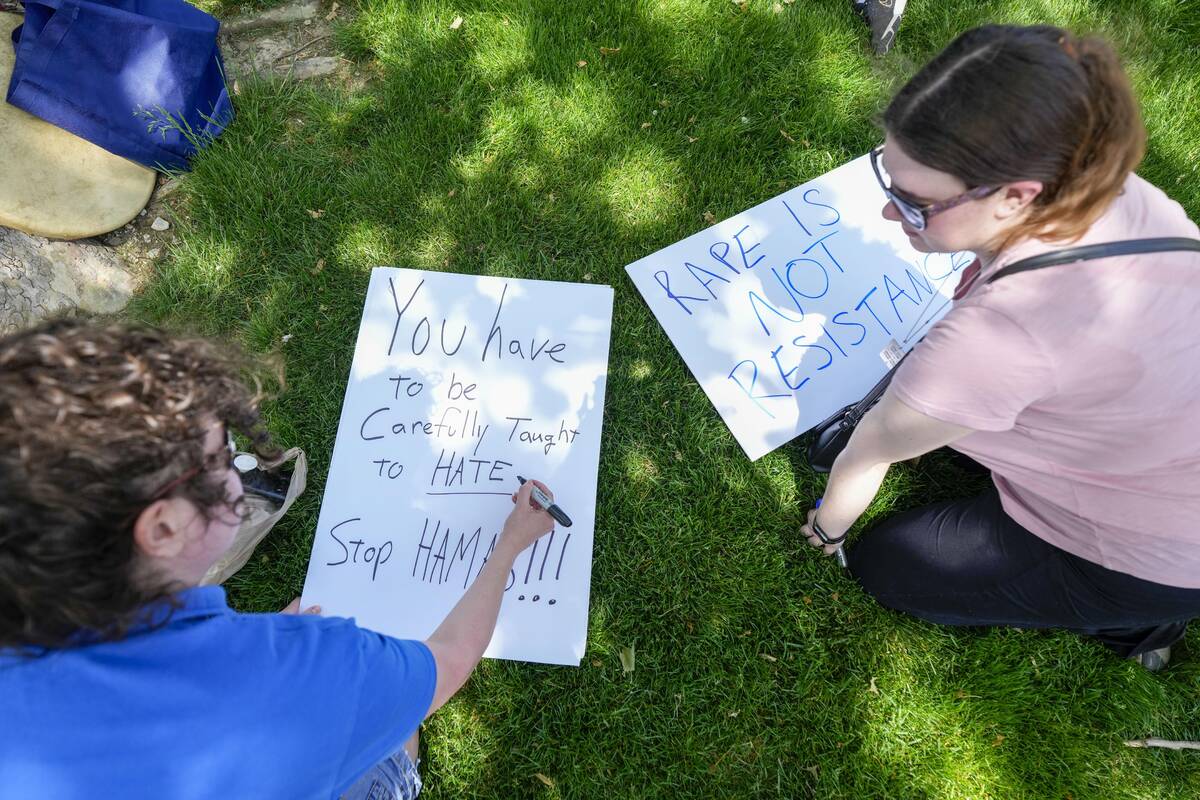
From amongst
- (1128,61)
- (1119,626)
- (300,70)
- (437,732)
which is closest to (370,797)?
(437,732)

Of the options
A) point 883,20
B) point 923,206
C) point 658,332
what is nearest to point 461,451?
point 658,332

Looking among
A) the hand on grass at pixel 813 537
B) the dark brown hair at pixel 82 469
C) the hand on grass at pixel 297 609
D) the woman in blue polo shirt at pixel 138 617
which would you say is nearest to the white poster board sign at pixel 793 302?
the hand on grass at pixel 813 537

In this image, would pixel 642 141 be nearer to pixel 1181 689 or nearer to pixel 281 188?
pixel 281 188

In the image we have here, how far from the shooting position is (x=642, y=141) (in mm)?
2482

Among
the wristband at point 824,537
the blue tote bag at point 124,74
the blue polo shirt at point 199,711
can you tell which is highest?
the blue tote bag at point 124,74

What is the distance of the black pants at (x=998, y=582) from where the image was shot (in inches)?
63.7

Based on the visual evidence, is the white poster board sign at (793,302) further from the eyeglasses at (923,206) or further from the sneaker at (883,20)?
the eyeglasses at (923,206)

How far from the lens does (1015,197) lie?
1.21 metres

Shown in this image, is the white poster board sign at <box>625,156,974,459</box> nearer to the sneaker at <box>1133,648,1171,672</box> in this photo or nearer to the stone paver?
the sneaker at <box>1133,648,1171,672</box>

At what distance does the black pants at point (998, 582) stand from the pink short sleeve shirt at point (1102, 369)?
190 mm

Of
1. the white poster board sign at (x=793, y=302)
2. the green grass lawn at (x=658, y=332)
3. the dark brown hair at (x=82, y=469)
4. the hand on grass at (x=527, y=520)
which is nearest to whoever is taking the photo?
the dark brown hair at (x=82, y=469)

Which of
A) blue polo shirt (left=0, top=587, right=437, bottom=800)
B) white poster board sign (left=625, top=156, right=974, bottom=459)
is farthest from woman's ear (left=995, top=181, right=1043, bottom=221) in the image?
blue polo shirt (left=0, top=587, right=437, bottom=800)

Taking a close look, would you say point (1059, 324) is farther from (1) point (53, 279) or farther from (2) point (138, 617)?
(1) point (53, 279)

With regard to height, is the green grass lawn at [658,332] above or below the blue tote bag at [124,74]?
below
